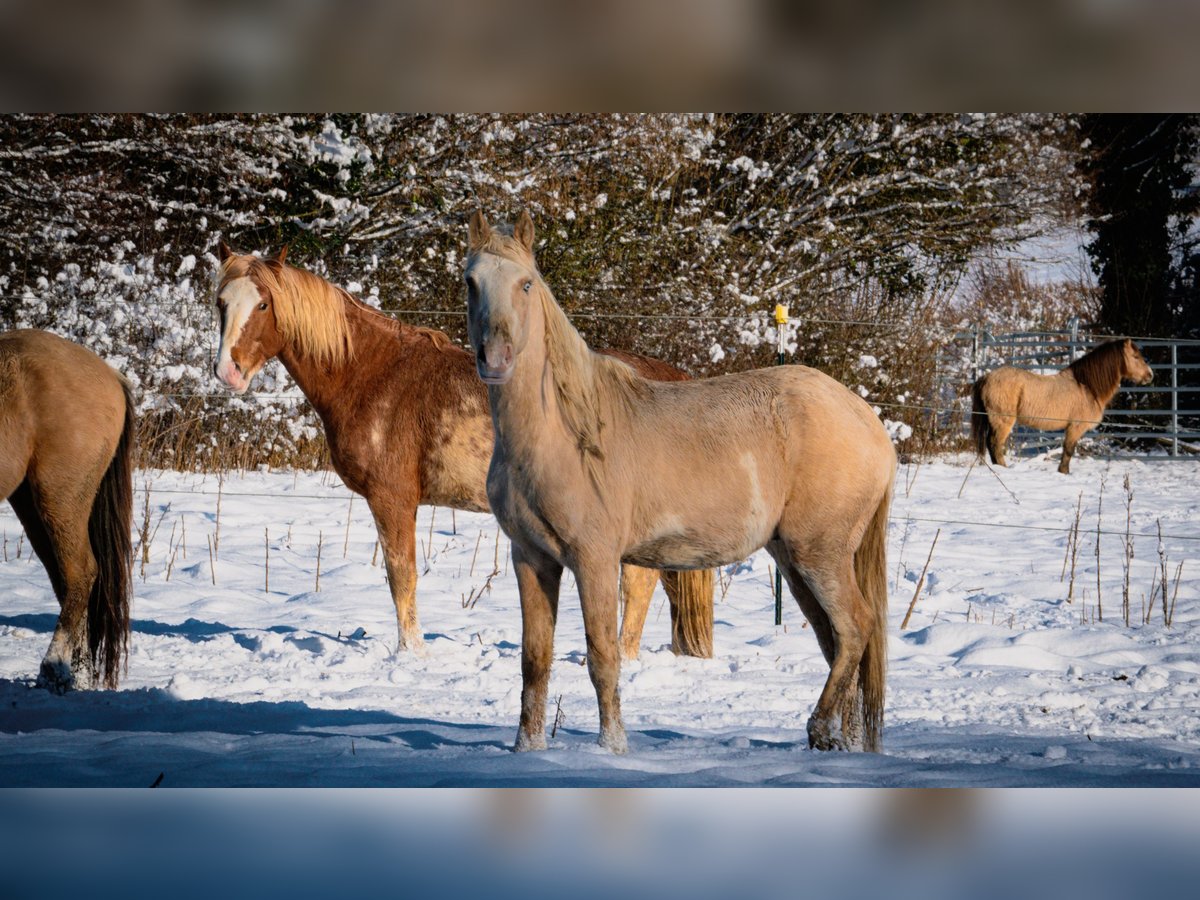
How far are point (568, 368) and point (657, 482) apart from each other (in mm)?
318

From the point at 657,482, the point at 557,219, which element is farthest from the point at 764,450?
the point at 557,219

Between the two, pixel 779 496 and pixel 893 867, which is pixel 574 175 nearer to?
pixel 779 496

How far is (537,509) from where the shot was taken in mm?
2113

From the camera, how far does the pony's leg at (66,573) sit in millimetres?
2883

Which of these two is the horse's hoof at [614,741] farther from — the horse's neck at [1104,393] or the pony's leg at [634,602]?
the horse's neck at [1104,393]

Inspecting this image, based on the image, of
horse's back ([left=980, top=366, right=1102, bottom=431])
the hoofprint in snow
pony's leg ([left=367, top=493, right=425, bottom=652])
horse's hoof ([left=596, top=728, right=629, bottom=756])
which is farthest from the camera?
horse's back ([left=980, top=366, right=1102, bottom=431])

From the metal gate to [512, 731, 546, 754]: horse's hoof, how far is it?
1.99 m

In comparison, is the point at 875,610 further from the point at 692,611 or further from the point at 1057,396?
the point at 1057,396

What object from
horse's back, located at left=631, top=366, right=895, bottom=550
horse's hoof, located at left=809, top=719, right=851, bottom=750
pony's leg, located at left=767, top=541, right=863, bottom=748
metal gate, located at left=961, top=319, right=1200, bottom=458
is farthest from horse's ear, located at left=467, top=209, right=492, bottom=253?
metal gate, located at left=961, top=319, right=1200, bottom=458

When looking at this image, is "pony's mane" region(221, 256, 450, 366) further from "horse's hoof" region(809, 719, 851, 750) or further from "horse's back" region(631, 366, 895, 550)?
"horse's hoof" region(809, 719, 851, 750)

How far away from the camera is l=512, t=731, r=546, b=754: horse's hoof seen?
2.32 m

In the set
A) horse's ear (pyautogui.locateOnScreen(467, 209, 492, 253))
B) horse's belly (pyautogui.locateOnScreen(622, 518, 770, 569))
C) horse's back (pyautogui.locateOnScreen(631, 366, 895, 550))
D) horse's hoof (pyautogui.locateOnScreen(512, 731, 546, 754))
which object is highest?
horse's ear (pyautogui.locateOnScreen(467, 209, 492, 253))

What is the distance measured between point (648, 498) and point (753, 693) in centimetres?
97
